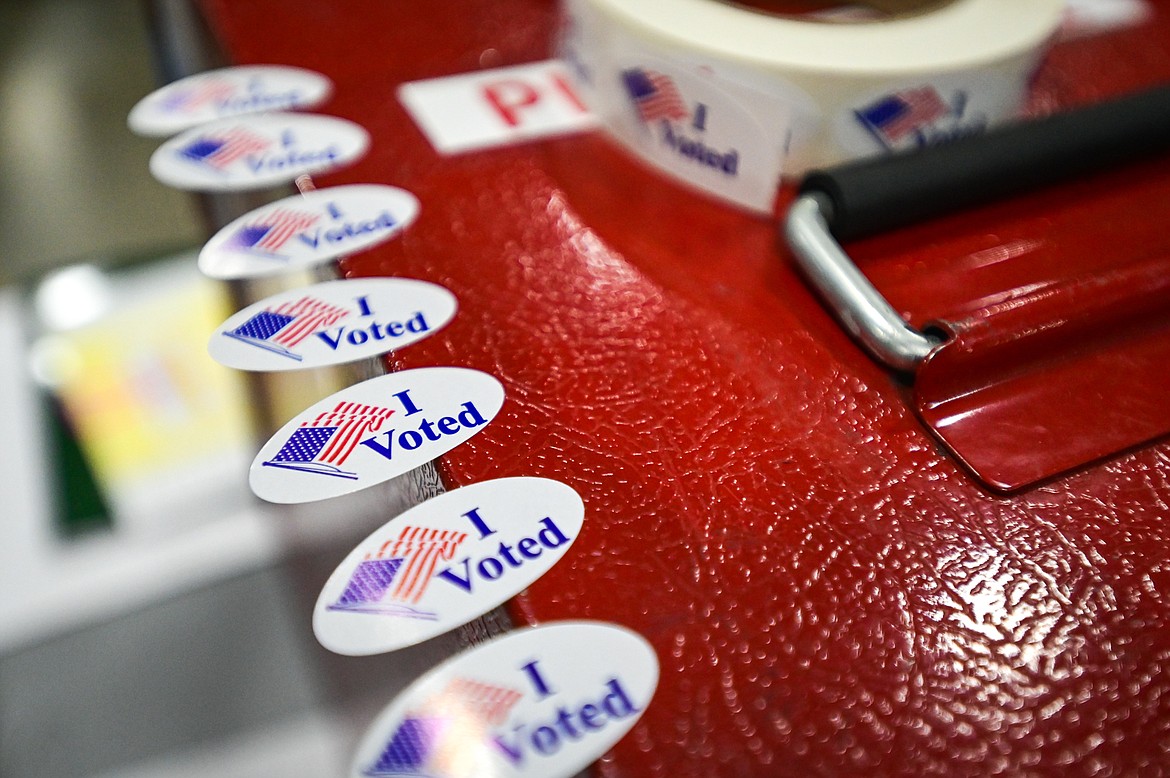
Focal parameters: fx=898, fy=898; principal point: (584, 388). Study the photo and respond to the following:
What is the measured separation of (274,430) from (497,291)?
0.12m

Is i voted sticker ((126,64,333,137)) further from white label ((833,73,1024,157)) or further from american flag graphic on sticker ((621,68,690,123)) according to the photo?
white label ((833,73,1024,157))

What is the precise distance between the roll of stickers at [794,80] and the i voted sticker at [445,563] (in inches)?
8.5

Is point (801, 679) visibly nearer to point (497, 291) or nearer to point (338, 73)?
point (497, 291)

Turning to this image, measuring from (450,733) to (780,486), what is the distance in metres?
0.15

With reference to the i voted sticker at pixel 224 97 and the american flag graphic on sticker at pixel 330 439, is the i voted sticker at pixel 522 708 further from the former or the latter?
the i voted sticker at pixel 224 97

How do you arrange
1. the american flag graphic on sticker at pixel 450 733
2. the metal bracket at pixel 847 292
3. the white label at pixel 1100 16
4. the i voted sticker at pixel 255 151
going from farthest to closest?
the white label at pixel 1100 16 < the i voted sticker at pixel 255 151 < the metal bracket at pixel 847 292 < the american flag graphic on sticker at pixel 450 733

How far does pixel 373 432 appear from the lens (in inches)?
13.4

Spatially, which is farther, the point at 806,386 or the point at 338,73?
the point at 338,73

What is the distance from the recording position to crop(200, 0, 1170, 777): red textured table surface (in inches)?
10.9

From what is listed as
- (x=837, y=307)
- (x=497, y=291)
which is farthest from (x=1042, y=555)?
(x=497, y=291)

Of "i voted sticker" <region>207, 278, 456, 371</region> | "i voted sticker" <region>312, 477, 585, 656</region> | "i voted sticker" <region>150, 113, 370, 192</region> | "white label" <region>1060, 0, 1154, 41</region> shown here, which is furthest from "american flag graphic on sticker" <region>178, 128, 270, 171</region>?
"white label" <region>1060, 0, 1154, 41</region>

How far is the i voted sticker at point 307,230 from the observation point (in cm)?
42

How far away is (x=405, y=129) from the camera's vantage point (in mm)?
509

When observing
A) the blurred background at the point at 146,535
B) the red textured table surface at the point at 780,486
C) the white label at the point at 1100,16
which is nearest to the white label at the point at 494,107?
the red textured table surface at the point at 780,486
